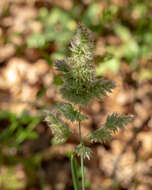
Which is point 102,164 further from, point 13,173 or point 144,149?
point 13,173

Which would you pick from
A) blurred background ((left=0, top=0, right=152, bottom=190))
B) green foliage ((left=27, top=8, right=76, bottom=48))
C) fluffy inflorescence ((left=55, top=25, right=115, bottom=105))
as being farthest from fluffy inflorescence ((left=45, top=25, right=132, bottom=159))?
green foliage ((left=27, top=8, right=76, bottom=48))

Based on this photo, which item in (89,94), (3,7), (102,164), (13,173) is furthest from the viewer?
(3,7)

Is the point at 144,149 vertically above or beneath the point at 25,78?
beneath

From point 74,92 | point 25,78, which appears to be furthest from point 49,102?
point 74,92

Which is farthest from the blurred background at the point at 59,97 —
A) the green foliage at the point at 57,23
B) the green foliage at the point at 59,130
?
the green foliage at the point at 59,130

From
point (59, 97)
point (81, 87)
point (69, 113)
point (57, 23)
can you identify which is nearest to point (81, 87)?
point (81, 87)

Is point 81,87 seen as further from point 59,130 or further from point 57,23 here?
point 57,23
